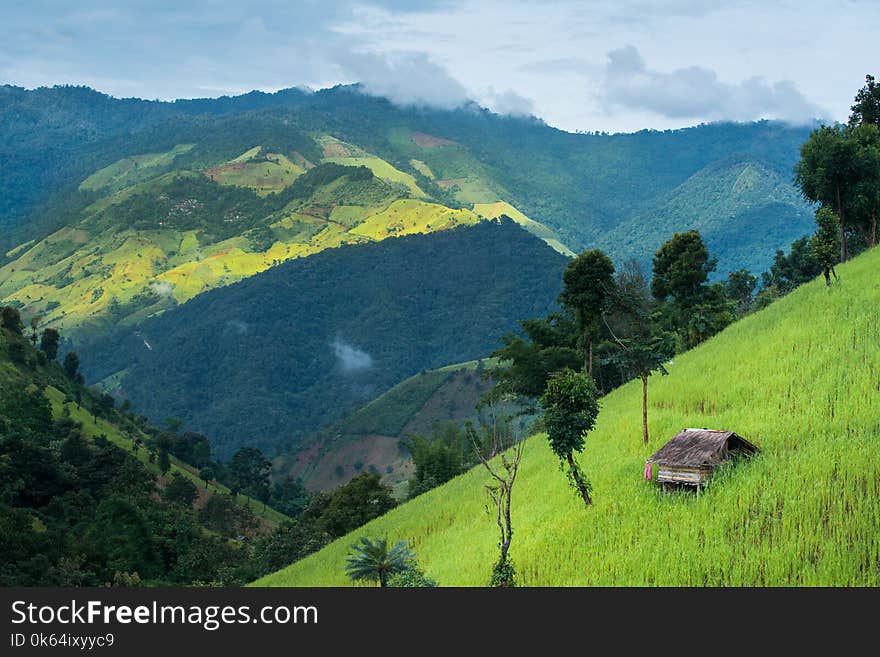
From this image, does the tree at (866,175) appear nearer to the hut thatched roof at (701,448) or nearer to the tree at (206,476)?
the hut thatched roof at (701,448)

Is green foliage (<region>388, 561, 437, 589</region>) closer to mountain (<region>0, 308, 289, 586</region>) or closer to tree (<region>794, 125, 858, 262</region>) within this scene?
mountain (<region>0, 308, 289, 586</region>)

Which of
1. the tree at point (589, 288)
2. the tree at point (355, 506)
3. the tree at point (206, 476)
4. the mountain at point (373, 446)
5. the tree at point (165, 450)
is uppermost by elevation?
the tree at point (589, 288)

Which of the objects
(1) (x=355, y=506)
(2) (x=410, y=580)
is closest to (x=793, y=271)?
(1) (x=355, y=506)

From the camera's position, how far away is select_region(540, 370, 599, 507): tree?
97.7 ft

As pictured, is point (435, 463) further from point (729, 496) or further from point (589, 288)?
point (729, 496)

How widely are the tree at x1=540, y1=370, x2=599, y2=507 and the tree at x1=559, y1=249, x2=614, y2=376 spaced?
3229 cm

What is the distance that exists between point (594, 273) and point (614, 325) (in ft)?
56.8

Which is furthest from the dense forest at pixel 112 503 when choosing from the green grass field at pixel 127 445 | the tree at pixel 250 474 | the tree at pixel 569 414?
the tree at pixel 569 414

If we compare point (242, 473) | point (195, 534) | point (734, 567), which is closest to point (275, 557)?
point (195, 534)

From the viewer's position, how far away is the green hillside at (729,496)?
21.4 meters

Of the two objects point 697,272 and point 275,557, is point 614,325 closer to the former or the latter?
point 697,272

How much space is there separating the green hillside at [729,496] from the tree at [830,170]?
15.8 meters

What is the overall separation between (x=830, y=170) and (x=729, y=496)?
46370mm

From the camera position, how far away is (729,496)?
979 inches
